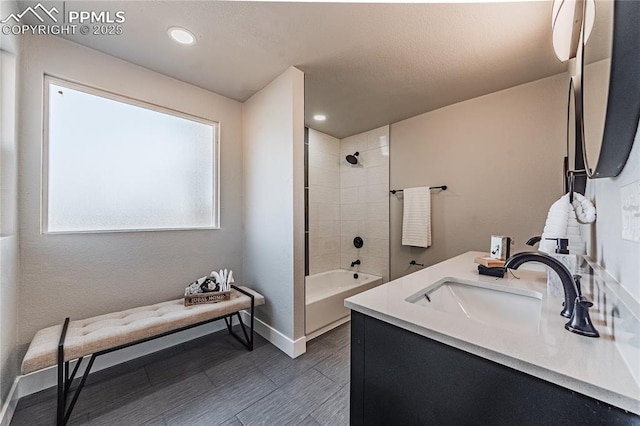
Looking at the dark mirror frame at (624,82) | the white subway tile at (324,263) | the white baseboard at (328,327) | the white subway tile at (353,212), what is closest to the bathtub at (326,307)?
the white baseboard at (328,327)

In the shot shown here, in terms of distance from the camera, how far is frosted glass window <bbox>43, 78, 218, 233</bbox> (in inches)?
67.2

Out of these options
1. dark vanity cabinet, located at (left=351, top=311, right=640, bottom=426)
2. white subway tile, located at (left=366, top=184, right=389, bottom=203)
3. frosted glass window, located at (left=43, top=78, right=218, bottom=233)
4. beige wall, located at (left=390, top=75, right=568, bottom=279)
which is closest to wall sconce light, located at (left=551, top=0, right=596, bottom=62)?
beige wall, located at (left=390, top=75, right=568, bottom=279)

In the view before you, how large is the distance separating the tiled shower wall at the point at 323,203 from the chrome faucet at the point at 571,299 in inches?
109

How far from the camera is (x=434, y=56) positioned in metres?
1.82

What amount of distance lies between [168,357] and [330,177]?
113 inches

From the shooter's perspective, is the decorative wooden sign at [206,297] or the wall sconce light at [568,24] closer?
the wall sconce light at [568,24]

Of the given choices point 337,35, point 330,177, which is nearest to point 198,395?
point 337,35

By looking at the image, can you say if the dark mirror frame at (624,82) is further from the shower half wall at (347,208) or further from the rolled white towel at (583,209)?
the shower half wall at (347,208)

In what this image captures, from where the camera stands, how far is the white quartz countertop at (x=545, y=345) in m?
0.44

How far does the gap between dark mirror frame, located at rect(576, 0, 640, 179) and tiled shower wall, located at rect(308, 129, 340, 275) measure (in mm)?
2872

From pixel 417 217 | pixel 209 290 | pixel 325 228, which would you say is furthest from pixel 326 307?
pixel 417 217

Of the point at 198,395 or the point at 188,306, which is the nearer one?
the point at 198,395

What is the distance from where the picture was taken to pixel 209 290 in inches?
80.4

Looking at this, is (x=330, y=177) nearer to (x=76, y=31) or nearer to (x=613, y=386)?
(x=76, y=31)
